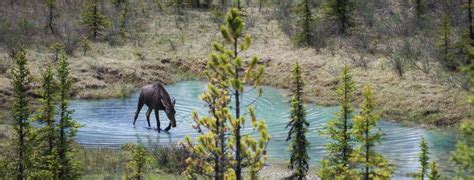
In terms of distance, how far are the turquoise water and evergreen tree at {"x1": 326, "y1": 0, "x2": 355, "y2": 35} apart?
12123 mm

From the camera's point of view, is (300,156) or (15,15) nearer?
(300,156)

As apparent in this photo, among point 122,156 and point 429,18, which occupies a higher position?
point 429,18

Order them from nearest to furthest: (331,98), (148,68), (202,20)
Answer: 1. (331,98)
2. (148,68)
3. (202,20)

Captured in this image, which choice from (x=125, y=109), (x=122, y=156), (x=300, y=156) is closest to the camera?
(x=300, y=156)

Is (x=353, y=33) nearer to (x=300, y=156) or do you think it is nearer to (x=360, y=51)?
(x=360, y=51)

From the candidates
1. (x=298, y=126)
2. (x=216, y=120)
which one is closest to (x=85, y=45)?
(x=298, y=126)

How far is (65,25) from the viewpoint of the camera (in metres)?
48.9

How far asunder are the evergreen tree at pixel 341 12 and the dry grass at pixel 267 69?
11.2 ft

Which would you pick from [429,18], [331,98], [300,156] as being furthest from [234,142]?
[429,18]

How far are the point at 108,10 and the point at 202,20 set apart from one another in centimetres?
770

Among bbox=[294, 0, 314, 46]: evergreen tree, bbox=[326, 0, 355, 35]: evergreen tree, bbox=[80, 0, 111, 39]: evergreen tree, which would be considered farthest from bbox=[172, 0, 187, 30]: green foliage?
bbox=[326, 0, 355, 35]: evergreen tree

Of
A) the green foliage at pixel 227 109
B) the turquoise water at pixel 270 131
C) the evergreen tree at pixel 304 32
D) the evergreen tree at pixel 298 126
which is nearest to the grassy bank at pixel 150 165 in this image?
the turquoise water at pixel 270 131

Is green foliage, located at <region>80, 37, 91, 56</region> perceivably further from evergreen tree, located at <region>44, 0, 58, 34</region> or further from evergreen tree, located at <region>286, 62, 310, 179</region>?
evergreen tree, located at <region>286, 62, 310, 179</region>

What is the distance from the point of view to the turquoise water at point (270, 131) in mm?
26219
